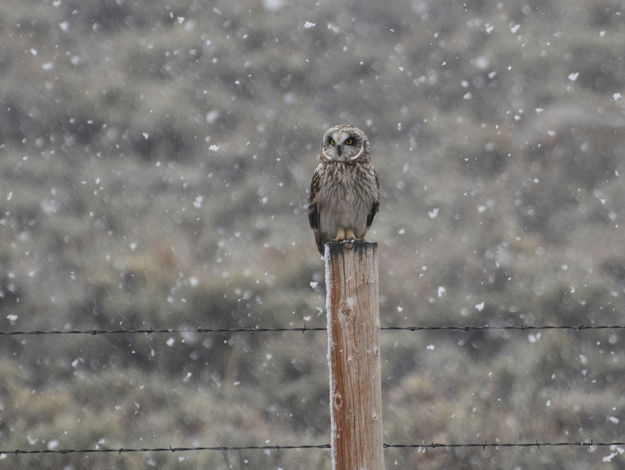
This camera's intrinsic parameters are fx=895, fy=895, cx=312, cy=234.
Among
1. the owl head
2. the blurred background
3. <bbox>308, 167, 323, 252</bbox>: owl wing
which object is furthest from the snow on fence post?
the blurred background

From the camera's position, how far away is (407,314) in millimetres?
10648

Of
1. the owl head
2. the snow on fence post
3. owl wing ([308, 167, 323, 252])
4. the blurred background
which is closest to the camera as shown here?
the snow on fence post

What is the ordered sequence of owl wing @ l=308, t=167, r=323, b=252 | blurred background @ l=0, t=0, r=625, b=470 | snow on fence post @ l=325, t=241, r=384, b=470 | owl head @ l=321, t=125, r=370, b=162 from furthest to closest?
blurred background @ l=0, t=0, r=625, b=470 → owl wing @ l=308, t=167, r=323, b=252 → owl head @ l=321, t=125, r=370, b=162 → snow on fence post @ l=325, t=241, r=384, b=470

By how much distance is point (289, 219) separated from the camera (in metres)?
12.7

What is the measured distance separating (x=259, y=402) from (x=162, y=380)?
1.07m

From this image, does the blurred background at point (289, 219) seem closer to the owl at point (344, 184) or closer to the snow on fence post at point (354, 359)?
the owl at point (344, 184)

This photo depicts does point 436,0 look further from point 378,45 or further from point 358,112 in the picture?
point 358,112

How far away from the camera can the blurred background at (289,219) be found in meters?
8.68

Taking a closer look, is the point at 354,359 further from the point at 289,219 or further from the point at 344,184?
the point at 289,219

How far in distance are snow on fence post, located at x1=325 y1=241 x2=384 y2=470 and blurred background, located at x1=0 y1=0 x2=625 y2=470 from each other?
4672mm

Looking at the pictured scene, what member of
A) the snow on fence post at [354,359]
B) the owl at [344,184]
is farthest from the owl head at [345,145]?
the snow on fence post at [354,359]

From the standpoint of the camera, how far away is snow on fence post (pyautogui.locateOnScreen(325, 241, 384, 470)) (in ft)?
10.5

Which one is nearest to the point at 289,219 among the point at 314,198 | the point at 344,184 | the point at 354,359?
the point at 314,198

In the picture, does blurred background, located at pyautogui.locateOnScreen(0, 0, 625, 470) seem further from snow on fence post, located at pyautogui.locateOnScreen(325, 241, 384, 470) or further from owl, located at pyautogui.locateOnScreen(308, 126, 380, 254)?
snow on fence post, located at pyautogui.locateOnScreen(325, 241, 384, 470)
